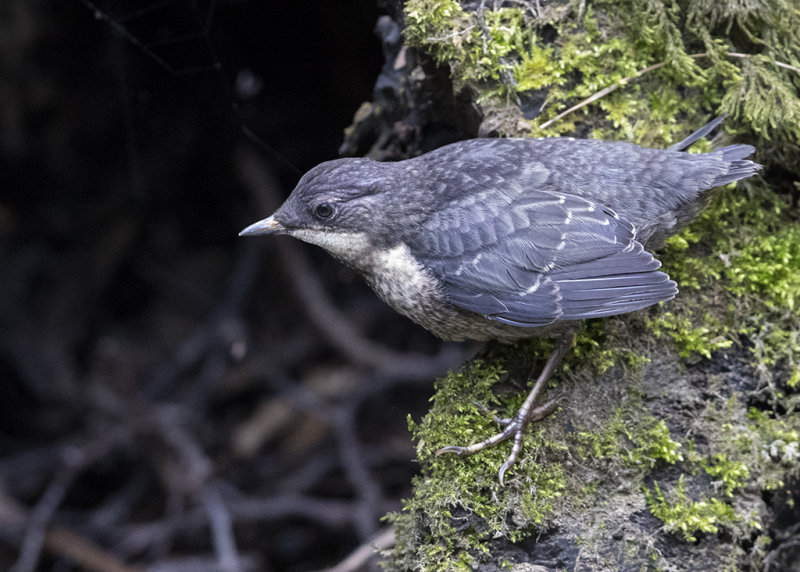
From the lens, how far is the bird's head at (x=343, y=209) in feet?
8.50

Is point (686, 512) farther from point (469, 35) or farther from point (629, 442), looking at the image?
point (469, 35)

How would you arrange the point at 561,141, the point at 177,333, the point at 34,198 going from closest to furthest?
the point at 561,141
the point at 34,198
the point at 177,333

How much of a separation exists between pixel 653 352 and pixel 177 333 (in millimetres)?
3534

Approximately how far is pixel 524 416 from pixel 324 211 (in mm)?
1085

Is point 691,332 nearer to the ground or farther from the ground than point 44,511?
farther from the ground

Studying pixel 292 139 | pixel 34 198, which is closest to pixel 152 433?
pixel 34 198

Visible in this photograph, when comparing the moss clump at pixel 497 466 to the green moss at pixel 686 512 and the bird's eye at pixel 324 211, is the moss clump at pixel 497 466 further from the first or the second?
the bird's eye at pixel 324 211

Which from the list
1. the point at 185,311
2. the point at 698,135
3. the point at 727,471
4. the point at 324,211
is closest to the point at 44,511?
the point at 185,311

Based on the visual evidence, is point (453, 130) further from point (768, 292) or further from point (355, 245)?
point (768, 292)

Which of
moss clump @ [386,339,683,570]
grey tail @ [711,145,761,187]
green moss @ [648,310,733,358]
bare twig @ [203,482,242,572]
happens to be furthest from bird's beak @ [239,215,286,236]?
bare twig @ [203,482,242,572]

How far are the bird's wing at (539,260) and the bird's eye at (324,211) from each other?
35 cm

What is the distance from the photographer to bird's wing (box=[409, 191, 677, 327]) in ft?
7.80

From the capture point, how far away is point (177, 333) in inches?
197

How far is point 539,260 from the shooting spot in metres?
2.45
